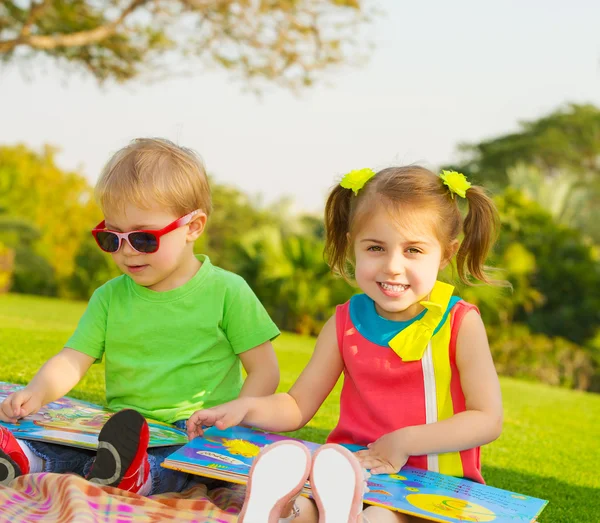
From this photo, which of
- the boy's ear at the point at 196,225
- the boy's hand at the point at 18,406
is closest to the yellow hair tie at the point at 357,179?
the boy's ear at the point at 196,225

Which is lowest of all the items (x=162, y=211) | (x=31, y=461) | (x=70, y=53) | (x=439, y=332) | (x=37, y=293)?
(x=37, y=293)

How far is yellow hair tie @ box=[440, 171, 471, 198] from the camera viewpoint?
8.22ft

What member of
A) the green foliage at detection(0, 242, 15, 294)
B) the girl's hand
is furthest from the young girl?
the green foliage at detection(0, 242, 15, 294)

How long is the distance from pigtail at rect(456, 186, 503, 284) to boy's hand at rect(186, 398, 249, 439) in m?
0.86

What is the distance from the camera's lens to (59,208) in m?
18.8

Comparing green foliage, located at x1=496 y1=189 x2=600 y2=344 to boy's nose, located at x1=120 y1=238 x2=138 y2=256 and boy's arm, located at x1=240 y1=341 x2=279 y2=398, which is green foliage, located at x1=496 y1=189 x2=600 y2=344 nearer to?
boy's arm, located at x1=240 y1=341 x2=279 y2=398

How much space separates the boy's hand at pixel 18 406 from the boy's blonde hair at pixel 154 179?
0.68 meters

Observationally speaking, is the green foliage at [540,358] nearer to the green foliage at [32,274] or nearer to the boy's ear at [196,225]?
the green foliage at [32,274]

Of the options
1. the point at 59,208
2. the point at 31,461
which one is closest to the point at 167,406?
the point at 31,461

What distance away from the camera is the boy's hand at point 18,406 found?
264 centimetres

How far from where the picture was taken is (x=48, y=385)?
2744 millimetres

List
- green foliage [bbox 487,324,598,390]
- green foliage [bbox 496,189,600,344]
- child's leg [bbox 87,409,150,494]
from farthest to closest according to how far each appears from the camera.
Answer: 1. green foliage [bbox 496,189,600,344]
2. green foliage [bbox 487,324,598,390]
3. child's leg [bbox 87,409,150,494]

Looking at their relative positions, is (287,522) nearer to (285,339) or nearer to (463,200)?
(463,200)

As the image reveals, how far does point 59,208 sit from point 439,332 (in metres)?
17.5
